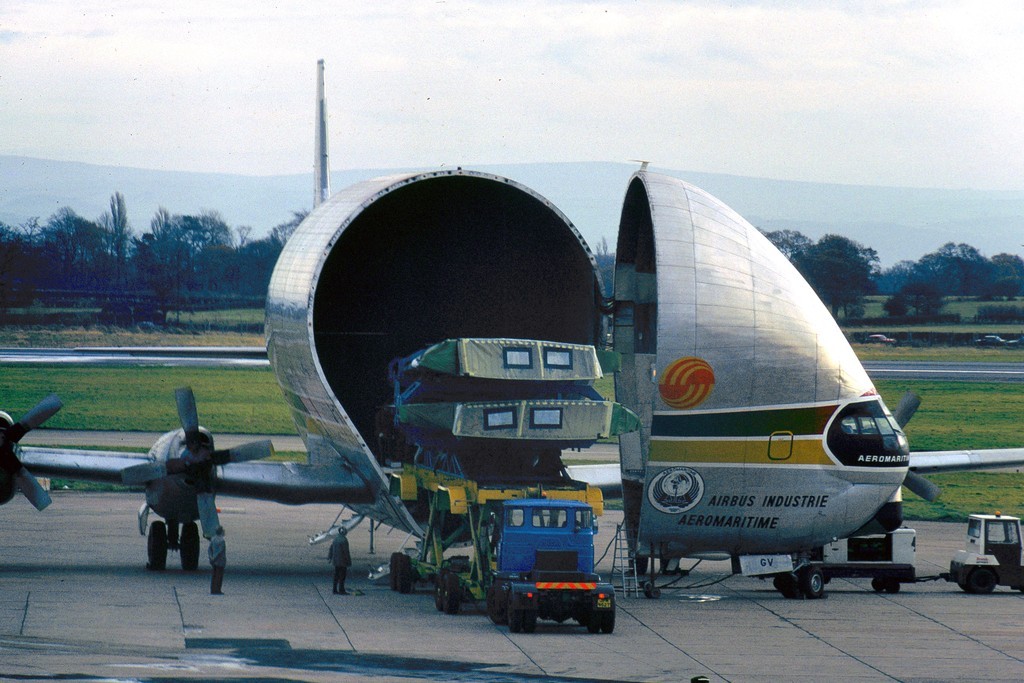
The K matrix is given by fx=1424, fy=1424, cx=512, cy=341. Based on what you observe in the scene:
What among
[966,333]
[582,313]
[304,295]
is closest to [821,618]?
[582,313]

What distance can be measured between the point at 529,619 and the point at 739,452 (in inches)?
241

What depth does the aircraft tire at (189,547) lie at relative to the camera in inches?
1251

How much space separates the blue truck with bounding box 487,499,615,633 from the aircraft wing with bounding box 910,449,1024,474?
481 inches

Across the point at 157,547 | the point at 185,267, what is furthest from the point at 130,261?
the point at 157,547

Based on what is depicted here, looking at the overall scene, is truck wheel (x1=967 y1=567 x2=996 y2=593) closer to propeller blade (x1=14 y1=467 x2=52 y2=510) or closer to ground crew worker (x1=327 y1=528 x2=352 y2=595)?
ground crew worker (x1=327 y1=528 x2=352 y2=595)

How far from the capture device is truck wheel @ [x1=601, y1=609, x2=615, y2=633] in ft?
80.7

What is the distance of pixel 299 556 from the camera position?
3503cm

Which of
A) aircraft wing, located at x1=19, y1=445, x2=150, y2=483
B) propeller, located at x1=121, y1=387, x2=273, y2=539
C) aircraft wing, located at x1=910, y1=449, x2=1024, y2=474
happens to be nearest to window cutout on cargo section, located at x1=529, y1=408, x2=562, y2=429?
propeller, located at x1=121, y1=387, x2=273, y2=539

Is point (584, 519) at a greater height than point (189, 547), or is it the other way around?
point (584, 519)

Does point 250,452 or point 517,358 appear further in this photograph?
point 250,452

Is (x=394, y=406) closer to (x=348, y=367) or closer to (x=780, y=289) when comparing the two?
(x=348, y=367)

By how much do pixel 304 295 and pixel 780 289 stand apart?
9.86m

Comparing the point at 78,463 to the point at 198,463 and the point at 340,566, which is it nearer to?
the point at 198,463

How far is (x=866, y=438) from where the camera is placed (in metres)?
29.0
